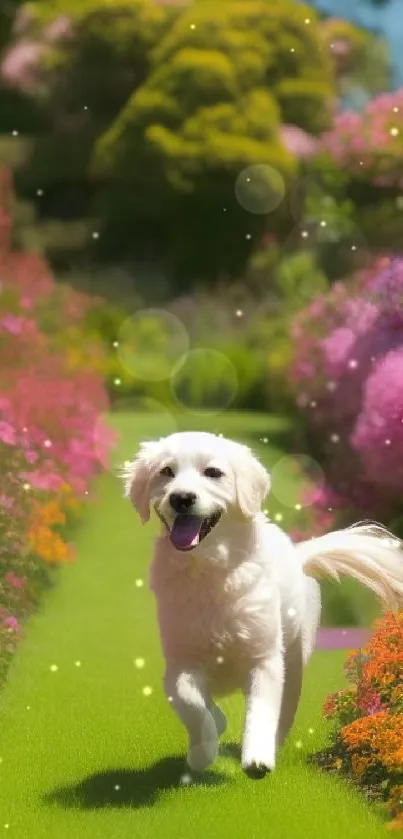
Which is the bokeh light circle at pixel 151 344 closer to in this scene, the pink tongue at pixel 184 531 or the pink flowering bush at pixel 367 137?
the pink flowering bush at pixel 367 137

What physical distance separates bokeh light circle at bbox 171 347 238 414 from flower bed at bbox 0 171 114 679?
0.20 m

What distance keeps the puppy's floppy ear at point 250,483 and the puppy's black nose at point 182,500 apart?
10 centimetres

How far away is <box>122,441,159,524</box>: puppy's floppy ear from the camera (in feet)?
6.32

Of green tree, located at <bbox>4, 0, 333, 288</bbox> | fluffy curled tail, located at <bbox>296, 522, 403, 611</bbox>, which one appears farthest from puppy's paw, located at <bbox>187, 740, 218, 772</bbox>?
green tree, located at <bbox>4, 0, 333, 288</bbox>

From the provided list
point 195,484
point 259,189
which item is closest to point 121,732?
point 195,484

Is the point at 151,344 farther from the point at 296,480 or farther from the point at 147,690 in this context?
the point at 147,690

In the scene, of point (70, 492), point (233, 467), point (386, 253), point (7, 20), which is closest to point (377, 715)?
point (233, 467)

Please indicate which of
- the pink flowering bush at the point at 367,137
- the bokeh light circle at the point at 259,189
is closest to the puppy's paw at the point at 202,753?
the bokeh light circle at the point at 259,189

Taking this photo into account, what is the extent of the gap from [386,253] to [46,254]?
852mm

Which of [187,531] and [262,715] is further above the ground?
[187,531]

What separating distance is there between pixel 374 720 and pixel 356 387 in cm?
89

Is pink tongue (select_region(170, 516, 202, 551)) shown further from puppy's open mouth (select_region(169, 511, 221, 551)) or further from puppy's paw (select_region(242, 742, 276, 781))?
puppy's paw (select_region(242, 742, 276, 781))

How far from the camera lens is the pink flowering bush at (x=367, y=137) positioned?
2.75 m

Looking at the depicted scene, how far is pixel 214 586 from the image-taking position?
1.98 meters
